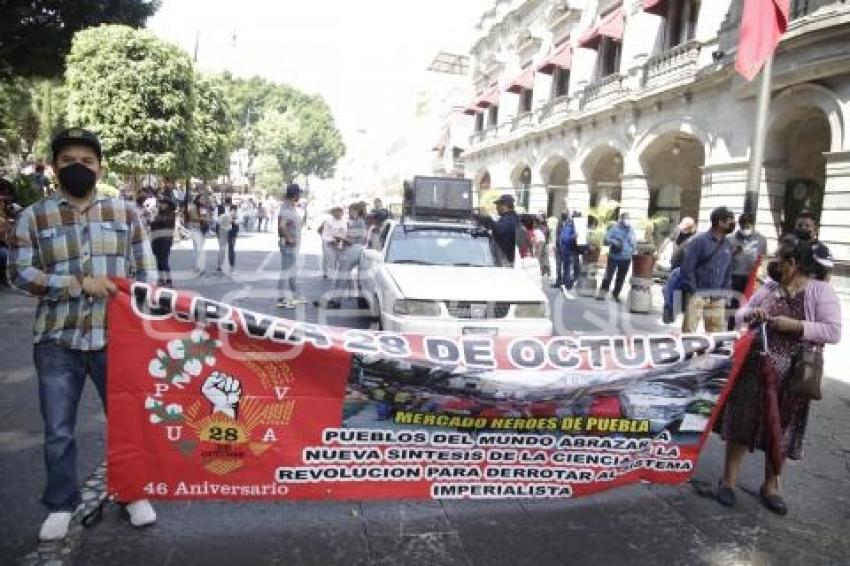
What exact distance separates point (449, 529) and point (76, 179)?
2.72 m

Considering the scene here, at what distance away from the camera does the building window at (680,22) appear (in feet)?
63.6

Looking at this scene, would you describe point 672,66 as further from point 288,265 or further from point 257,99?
point 257,99

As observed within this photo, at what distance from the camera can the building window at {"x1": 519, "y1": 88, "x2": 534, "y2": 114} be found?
33.3m

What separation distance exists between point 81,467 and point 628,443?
11.2ft

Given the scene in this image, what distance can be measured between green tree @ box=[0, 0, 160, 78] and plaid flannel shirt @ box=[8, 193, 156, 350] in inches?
715

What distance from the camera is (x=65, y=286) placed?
10.4ft

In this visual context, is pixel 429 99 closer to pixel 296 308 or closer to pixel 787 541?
pixel 296 308

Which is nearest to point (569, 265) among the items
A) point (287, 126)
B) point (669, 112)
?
point (669, 112)

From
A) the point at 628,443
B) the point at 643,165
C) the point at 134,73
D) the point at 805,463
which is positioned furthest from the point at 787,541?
the point at 134,73

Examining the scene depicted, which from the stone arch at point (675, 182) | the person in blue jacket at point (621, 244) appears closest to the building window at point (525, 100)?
the stone arch at point (675, 182)

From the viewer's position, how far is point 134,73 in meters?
23.2

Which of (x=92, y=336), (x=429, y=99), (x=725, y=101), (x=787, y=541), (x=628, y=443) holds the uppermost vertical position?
(x=429, y=99)

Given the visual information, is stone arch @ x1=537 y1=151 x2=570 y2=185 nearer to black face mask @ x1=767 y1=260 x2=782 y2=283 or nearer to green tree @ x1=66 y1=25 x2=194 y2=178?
green tree @ x1=66 y1=25 x2=194 y2=178

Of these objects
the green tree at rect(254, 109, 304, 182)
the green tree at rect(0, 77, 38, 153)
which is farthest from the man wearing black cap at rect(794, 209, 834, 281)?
the green tree at rect(254, 109, 304, 182)
